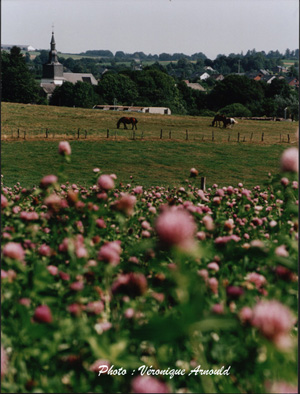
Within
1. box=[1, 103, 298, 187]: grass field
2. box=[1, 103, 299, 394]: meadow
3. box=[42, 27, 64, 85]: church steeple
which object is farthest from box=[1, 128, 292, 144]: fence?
box=[42, 27, 64, 85]: church steeple

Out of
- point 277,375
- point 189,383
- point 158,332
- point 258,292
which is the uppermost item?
point 158,332

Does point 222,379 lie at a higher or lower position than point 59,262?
lower

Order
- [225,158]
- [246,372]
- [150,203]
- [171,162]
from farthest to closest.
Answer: [225,158] → [171,162] → [150,203] → [246,372]

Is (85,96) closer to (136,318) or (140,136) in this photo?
(140,136)

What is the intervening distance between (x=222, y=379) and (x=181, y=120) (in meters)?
34.4

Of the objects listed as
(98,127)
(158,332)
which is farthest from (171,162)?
(158,332)

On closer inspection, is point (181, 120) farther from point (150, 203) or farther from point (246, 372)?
point (246, 372)

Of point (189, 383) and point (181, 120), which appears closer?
point (189, 383)

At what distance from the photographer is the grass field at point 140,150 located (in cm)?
1694

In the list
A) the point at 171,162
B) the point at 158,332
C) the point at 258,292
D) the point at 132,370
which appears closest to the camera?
the point at 158,332

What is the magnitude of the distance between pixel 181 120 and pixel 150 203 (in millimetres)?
31783

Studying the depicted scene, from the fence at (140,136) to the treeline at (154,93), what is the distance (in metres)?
19.9

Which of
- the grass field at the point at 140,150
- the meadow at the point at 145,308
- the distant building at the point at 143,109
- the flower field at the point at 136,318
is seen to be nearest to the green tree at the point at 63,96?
the distant building at the point at 143,109

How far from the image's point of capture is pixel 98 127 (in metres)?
28.8
